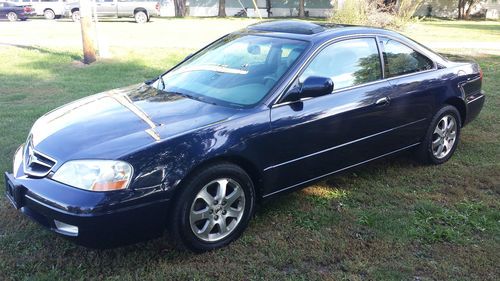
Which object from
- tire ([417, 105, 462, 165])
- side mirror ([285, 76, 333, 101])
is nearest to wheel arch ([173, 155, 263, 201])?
side mirror ([285, 76, 333, 101])

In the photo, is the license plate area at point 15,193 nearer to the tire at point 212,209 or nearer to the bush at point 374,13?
the tire at point 212,209

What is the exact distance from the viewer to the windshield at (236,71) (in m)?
3.72

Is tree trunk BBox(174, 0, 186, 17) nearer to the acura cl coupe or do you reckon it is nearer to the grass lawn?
the grass lawn

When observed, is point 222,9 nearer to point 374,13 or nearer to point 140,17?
point 140,17

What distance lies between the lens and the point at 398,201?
13.8 ft

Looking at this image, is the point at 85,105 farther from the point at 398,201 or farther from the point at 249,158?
the point at 398,201

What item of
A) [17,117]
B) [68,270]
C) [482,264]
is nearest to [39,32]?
[17,117]

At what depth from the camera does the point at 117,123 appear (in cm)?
336

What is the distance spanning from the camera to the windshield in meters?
3.72

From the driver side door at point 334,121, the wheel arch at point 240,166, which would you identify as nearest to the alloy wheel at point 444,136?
the driver side door at point 334,121

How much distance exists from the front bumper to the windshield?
1.07 meters

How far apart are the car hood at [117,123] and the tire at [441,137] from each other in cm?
238

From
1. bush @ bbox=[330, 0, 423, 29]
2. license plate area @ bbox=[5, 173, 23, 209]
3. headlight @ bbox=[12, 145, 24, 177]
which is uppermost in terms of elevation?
bush @ bbox=[330, 0, 423, 29]

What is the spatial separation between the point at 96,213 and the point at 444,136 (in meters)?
3.74
